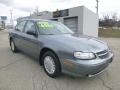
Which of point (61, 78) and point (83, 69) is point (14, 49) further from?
point (83, 69)

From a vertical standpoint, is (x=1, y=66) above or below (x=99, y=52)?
below

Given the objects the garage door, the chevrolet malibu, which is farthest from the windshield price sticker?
the garage door

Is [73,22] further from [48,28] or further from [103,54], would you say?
[103,54]

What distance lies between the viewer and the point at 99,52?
330cm

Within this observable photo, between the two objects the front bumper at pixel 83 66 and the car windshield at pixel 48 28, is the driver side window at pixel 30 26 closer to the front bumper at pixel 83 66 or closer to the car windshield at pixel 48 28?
the car windshield at pixel 48 28

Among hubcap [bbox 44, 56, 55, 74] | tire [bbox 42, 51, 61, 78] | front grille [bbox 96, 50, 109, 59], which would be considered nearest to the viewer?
front grille [bbox 96, 50, 109, 59]

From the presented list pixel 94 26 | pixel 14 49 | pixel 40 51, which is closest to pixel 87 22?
pixel 94 26

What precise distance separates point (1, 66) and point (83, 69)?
2893mm

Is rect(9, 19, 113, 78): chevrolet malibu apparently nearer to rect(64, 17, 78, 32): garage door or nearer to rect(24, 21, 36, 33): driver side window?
rect(24, 21, 36, 33): driver side window

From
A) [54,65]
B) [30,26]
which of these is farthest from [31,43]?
[54,65]

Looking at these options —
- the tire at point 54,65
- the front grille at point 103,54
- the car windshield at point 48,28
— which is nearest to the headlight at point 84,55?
the front grille at point 103,54

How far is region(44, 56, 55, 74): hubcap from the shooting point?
3721 mm

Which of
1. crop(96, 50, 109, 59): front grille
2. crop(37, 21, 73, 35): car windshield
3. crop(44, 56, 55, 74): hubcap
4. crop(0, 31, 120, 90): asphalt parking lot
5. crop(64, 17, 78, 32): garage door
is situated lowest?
crop(0, 31, 120, 90): asphalt parking lot

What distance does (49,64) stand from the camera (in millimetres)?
3816
